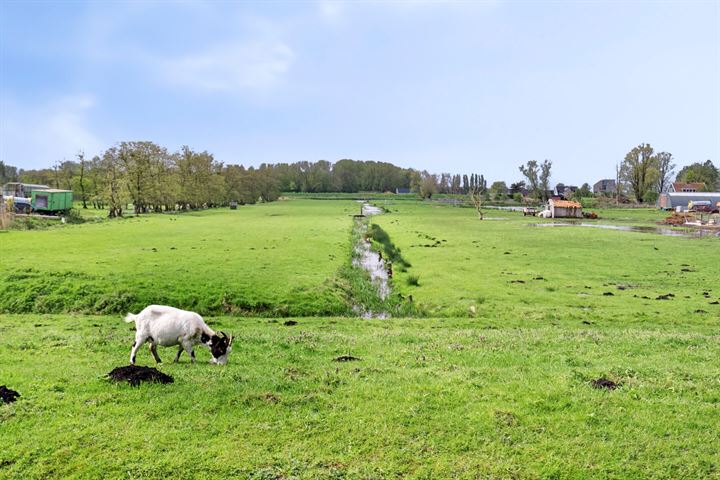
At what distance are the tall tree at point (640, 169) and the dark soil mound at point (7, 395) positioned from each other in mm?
187717

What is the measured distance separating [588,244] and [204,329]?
4966cm

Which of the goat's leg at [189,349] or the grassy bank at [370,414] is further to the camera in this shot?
the goat's leg at [189,349]

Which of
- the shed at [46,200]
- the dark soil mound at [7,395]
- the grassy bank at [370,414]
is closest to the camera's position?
the grassy bank at [370,414]

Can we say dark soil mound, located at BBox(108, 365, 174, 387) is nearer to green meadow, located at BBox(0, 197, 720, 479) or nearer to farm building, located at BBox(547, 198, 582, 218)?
green meadow, located at BBox(0, 197, 720, 479)

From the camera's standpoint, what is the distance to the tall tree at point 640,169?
16500 cm

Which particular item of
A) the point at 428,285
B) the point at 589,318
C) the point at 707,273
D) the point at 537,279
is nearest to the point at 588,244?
the point at 707,273

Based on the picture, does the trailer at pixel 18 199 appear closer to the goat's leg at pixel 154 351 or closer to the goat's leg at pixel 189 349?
the goat's leg at pixel 154 351

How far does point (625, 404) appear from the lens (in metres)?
10.6

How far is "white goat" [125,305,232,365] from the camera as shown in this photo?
12.9 metres

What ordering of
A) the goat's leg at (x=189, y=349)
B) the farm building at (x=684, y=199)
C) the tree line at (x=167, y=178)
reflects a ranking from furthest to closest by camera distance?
the farm building at (x=684, y=199) < the tree line at (x=167, y=178) < the goat's leg at (x=189, y=349)

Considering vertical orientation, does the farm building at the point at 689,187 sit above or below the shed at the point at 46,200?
above

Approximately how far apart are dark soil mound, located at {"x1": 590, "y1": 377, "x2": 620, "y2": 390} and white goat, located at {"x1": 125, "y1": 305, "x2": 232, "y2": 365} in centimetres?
938

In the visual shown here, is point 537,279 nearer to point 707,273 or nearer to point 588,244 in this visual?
point 707,273

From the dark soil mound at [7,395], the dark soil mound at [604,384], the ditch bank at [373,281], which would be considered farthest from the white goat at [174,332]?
the ditch bank at [373,281]
